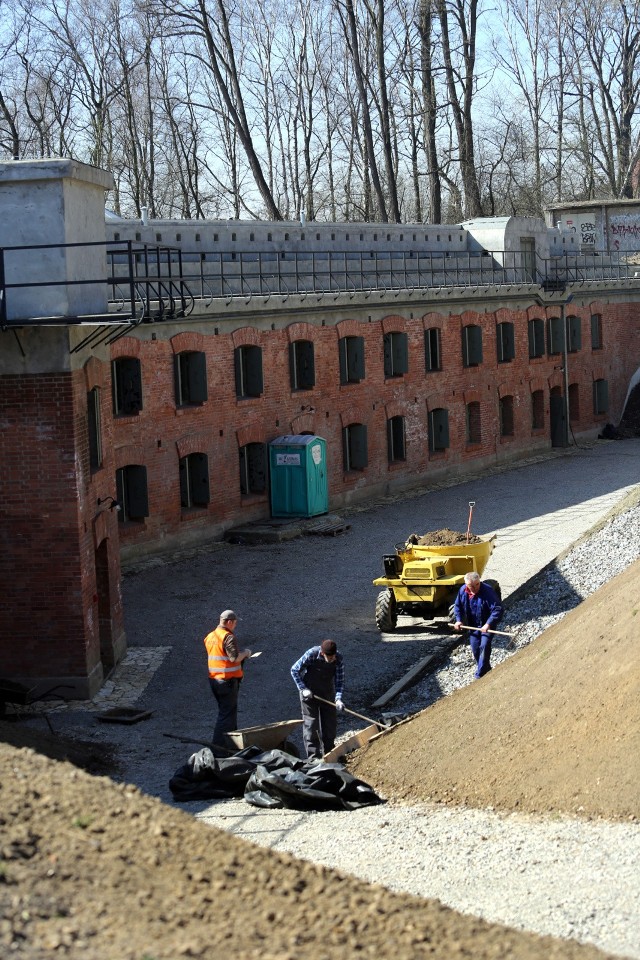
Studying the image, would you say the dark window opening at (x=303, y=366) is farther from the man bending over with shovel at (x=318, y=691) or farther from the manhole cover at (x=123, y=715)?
the man bending over with shovel at (x=318, y=691)

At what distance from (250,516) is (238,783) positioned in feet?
53.0

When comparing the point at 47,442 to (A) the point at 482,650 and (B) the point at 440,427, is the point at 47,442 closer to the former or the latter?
(A) the point at 482,650

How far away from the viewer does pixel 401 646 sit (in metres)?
18.7

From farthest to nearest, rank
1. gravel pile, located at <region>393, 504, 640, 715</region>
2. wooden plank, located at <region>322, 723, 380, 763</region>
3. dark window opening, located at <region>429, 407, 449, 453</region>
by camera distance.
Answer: dark window opening, located at <region>429, 407, 449, 453</region>, gravel pile, located at <region>393, 504, 640, 715</region>, wooden plank, located at <region>322, 723, 380, 763</region>

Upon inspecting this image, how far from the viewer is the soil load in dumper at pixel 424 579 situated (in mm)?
19156

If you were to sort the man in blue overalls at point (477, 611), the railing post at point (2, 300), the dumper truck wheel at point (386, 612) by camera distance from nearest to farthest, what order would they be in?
the railing post at point (2, 300) < the man in blue overalls at point (477, 611) < the dumper truck wheel at point (386, 612)

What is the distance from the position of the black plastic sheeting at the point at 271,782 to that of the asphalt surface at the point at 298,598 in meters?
0.37

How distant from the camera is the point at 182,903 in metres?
7.27

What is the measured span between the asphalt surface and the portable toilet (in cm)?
124

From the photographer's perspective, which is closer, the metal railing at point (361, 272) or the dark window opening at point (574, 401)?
the metal railing at point (361, 272)

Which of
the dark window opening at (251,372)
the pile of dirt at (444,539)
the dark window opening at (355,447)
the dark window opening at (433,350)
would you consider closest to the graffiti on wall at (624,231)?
the dark window opening at (433,350)

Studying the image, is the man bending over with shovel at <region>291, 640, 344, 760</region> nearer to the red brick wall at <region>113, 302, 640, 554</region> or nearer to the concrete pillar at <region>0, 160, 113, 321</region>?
the concrete pillar at <region>0, 160, 113, 321</region>

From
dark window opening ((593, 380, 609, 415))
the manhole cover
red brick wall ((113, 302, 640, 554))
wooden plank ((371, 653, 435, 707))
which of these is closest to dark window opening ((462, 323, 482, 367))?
red brick wall ((113, 302, 640, 554))

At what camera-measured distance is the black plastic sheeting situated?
11562mm
